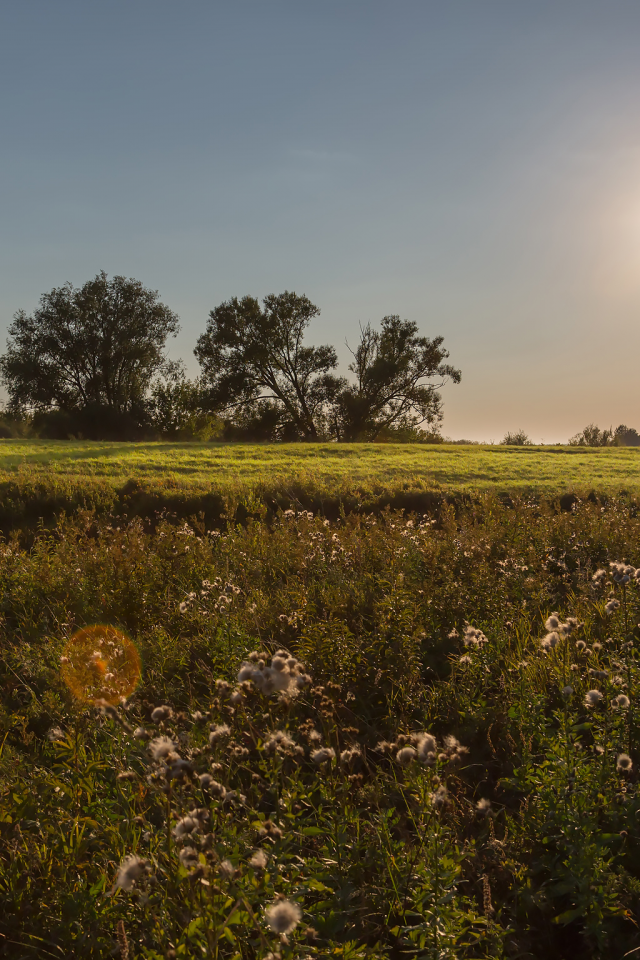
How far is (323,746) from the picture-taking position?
3.62m

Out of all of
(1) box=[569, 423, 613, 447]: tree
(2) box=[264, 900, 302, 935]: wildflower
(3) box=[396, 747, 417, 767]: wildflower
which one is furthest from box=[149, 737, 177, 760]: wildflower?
(1) box=[569, 423, 613, 447]: tree

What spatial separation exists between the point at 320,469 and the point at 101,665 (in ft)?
41.4

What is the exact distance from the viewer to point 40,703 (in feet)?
14.8

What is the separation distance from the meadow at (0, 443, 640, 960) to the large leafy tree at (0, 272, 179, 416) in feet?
138

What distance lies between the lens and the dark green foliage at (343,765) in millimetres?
2439

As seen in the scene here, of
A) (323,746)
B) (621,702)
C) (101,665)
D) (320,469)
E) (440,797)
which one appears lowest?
→ (323,746)

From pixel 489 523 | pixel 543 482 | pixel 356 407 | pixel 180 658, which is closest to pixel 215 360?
pixel 356 407

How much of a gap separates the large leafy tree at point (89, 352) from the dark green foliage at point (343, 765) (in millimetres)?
41674

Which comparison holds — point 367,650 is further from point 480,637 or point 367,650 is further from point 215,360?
point 215,360

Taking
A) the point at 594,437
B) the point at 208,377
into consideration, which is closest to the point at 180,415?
the point at 208,377

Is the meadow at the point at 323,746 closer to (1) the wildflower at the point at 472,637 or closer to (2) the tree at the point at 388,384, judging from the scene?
(1) the wildflower at the point at 472,637

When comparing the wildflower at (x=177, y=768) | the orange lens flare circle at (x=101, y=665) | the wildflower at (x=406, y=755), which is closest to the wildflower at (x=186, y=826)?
the wildflower at (x=177, y=768)

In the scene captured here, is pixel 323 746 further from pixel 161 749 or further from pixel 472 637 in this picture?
pixel 161 749

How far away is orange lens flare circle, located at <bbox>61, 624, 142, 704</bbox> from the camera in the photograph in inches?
164
